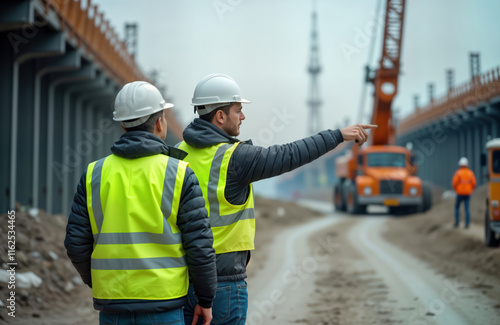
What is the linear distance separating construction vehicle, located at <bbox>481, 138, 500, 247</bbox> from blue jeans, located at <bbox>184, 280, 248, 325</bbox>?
10.0 meters

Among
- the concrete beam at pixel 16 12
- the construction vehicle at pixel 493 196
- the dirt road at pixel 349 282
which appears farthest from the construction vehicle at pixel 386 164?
the concrete beam at pixel 16 12

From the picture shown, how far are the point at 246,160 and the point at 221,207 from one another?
11.3 inches

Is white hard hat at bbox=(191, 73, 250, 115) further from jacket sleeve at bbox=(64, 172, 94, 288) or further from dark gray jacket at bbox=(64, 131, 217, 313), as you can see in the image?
jacket sleeve at bbox=(64, 172, 94, 288)

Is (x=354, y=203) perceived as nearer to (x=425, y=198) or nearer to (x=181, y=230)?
(x=425, y=198)

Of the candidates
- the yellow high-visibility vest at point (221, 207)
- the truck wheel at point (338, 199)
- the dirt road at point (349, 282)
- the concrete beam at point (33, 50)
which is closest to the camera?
the yellow high-visibility vest at point (221, 207)

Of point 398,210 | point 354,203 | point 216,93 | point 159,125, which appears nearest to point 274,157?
point 216,93

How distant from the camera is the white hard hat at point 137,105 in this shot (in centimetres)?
309

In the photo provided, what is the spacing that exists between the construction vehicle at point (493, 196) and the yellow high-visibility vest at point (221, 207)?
10.0 meters

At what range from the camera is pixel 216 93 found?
3.37 metres

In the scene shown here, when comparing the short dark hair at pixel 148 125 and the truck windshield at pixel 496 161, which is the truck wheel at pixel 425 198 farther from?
the short dark hair at pixel 148 125

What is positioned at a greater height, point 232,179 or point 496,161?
point 496,161

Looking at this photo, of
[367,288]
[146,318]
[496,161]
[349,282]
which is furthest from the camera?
[496,161]

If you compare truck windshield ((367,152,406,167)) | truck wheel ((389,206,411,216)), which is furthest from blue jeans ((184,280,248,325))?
truck wheel ((389,206,411,216))

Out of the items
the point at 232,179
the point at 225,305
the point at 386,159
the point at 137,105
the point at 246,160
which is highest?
the point at 386,159
